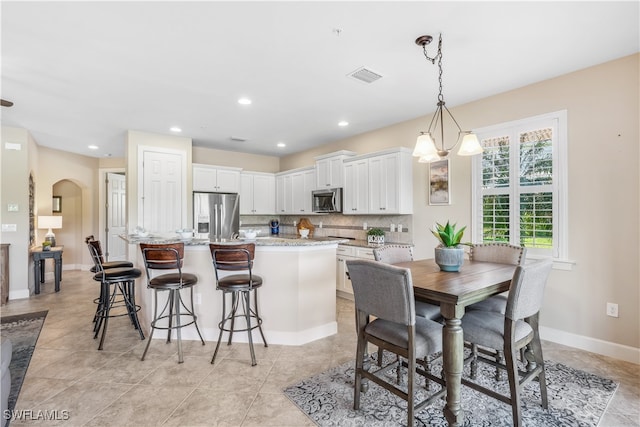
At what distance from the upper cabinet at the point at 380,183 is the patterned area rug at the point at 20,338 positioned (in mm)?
4149

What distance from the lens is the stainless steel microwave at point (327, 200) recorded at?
5.43 metres

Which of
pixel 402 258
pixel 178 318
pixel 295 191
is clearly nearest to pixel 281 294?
pixel 178 318

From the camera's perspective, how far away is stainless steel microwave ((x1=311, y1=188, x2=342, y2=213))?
17.8ft

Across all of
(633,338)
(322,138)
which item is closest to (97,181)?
(322,138)

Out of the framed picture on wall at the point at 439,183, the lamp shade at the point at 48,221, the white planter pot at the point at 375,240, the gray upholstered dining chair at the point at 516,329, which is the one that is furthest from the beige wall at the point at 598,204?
the lamp shade at the point at 48,221

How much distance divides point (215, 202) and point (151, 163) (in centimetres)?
127

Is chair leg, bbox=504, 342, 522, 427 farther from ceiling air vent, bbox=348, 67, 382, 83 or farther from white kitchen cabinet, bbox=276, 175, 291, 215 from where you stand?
white kitchen cabinet, bbox=276, 175, 291, 215

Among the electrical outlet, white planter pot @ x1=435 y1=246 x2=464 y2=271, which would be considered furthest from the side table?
the electrical outlet

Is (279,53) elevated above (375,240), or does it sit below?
above

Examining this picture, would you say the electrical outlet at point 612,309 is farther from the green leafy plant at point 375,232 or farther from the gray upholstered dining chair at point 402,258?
the green leafy plant at point 375,232

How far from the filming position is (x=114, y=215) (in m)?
7.46

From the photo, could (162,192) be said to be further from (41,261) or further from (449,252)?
(449,252)

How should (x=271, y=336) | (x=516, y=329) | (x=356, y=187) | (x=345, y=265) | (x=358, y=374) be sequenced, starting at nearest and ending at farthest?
(x=516, y=329), (x=358, y=374), (x=271, y=336), (x=345, y=265), (x=356, y=187)

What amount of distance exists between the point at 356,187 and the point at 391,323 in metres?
3.26
